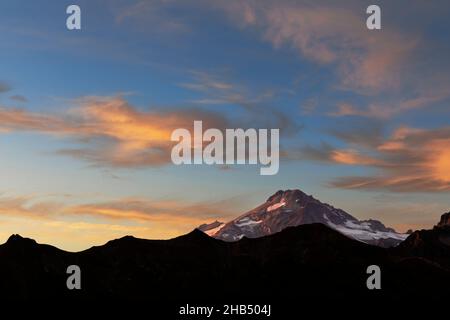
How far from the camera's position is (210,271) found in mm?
161625

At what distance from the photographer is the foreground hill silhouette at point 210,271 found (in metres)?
152

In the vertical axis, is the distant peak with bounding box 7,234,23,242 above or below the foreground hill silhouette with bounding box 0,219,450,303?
above

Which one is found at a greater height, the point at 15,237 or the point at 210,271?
the point at 15,237

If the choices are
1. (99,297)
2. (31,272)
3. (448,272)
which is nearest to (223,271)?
(99,297)

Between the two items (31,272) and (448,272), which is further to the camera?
(448,272)

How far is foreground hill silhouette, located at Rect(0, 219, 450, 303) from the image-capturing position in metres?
152

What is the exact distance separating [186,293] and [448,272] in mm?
69581

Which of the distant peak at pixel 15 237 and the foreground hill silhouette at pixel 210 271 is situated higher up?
the distant peak at pixel 15 237

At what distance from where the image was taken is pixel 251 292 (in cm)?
15975
